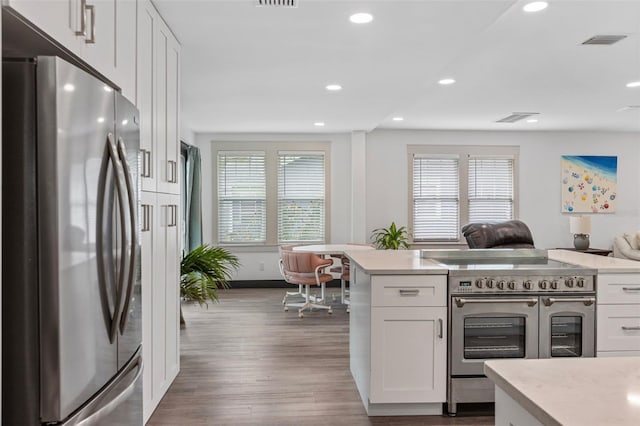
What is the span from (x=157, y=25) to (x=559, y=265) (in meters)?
2.77

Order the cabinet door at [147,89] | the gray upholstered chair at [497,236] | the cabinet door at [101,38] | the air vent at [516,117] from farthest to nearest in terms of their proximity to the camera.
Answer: the air vent at [516,117] → the gray upholstered chair at [497,236] → the cabinet door at [147,89] → the cabinet door at [101,38]

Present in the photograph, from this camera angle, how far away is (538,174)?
26.2 feet

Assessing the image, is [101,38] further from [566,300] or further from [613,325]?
[613,325]

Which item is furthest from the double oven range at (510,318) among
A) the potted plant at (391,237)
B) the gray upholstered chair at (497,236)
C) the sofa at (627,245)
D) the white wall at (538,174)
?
the sofa at (627,245)

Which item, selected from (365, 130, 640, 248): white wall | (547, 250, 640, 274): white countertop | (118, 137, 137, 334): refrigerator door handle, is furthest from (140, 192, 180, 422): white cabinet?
(365, 130, 640, 248): white wall

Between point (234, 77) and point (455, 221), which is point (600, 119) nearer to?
point (455, 221)

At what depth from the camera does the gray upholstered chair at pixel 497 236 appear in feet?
12.8

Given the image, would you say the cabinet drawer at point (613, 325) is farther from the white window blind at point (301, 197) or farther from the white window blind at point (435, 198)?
the white window blind at point (301, 197)

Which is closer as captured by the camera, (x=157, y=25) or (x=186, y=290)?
(x=157, y=25)

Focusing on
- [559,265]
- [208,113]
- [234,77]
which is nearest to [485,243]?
[559,265]

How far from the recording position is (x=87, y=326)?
1.50 m

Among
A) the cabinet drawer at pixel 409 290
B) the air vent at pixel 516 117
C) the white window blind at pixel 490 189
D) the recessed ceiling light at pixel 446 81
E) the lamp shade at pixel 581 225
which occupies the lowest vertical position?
the cabinet drawer at pixel 409 290

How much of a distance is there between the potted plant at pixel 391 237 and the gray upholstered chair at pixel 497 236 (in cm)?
326

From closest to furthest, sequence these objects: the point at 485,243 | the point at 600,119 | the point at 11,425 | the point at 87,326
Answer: the point at 11,425 < the point at 87,326 < the point at 485,243 < the point at 600,119
